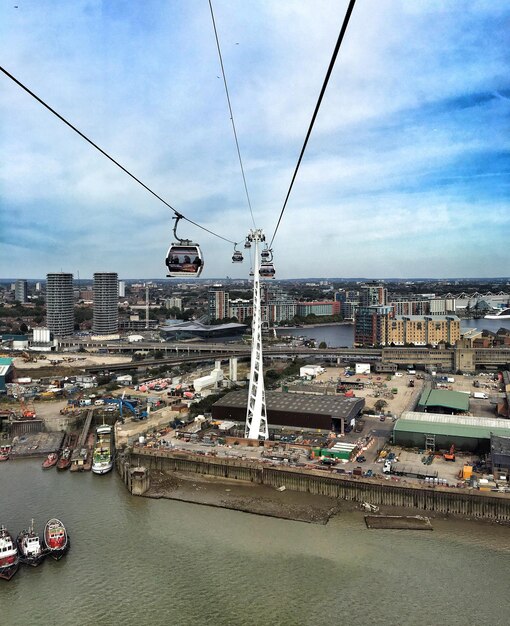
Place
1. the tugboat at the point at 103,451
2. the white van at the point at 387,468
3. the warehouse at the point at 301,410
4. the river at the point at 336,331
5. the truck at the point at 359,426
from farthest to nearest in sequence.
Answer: the river at the point at 336,331 < the truck at the point at 359,426 < the warehouse at the point at 301,410 < the tugboat at the point at 103,451 < the white van at the point at 387,468

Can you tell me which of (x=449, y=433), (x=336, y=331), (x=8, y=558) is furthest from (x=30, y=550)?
(x=336, y=331)

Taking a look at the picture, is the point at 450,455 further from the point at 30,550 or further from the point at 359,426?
the point at 30,550

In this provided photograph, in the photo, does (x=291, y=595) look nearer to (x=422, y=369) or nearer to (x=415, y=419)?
(x=415, y=419)

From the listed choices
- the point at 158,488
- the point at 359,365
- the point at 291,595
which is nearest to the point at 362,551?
the point at 291,595

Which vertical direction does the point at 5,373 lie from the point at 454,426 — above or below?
above

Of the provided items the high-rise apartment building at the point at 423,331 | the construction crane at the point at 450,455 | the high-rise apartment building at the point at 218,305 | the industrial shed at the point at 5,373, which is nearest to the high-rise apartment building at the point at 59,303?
the high-rise apartment building at the point at 218,305

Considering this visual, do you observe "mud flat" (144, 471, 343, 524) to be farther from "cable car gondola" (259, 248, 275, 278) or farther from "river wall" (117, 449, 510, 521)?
"cable car gondola" (259, 248, 275, 278)

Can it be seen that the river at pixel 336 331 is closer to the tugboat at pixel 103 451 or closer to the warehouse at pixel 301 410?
the warehouse at pixel 301 410

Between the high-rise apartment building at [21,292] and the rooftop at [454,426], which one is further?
the high-rise apartment building at [21,292]
